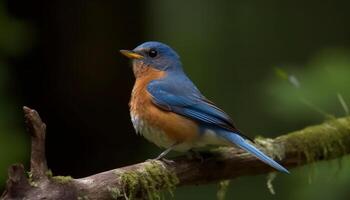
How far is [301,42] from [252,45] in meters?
0.83

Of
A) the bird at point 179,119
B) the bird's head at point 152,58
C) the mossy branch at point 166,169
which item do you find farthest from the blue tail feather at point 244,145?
the bird's head at point 152,58

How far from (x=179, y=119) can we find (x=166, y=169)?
54 centimetres

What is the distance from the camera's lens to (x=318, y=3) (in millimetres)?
11258

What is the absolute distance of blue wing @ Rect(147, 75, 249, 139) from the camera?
4902 millimetres

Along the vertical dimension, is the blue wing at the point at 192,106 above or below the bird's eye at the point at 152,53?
below

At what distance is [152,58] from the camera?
572cm

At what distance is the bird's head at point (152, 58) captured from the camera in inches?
224

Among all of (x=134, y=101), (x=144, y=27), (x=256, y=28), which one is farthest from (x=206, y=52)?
(x=134, y=101)

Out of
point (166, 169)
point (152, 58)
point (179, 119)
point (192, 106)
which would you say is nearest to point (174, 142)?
point (179, 119)

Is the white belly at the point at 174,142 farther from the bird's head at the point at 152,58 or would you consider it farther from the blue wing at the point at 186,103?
the bird's head at the point at 152,58

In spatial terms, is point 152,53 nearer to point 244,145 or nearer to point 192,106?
point 192,106

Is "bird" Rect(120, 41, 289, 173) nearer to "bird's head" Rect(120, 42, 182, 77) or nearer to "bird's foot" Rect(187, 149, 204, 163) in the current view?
"bird's foot" Rect(187, 149, 204, 163)

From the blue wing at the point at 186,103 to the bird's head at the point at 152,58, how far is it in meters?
0.27

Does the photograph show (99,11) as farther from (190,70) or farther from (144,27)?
(190,70)
